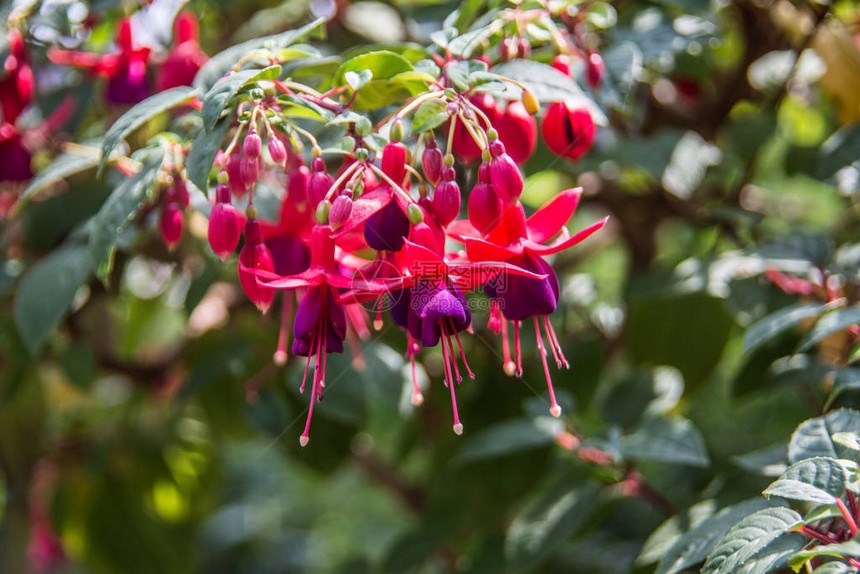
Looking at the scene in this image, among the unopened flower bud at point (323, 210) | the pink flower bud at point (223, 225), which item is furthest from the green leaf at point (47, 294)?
the unopened flower bud at point (323, 210)

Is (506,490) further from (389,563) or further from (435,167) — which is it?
(435,167)

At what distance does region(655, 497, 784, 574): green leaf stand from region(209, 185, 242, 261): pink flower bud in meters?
0.44

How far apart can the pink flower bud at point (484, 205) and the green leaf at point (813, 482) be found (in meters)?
0.27

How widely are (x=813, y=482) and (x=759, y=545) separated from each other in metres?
0.07

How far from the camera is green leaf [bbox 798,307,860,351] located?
619 millimetres

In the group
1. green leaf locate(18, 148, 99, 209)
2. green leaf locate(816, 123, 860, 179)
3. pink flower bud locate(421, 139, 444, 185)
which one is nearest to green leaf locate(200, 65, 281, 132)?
pink flower bud locate(421, 139, 444, 185)

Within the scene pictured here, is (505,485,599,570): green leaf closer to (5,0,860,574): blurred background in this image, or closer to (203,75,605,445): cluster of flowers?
(5,0,860,574): blurred background

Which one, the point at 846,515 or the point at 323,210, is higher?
the point at 323,210

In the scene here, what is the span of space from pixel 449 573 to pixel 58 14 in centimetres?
98

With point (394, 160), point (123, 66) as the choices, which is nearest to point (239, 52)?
point (394, 160)

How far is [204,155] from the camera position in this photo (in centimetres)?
53

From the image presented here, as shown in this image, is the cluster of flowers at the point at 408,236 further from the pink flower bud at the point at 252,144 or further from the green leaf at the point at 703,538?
the green leaf at the point at 703,538

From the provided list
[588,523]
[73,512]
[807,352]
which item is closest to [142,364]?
[73,512]

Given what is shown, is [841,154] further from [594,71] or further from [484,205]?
[484,205]
